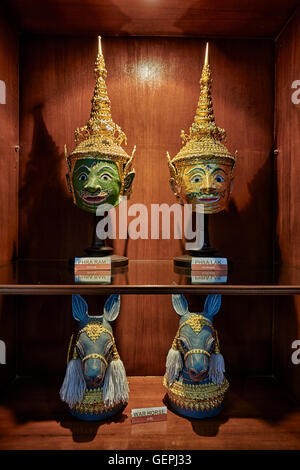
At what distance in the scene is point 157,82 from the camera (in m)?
1.04

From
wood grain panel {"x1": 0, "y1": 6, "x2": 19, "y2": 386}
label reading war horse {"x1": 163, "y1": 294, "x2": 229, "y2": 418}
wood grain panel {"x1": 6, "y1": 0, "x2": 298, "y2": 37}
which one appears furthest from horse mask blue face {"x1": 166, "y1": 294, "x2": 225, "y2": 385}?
wood grain panel {"x1": 6, "y1": 0, "x2": 298, "y2": 37}

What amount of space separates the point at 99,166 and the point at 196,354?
53cm

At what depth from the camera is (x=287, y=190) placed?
97 centimetres

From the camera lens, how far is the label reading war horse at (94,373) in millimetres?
786

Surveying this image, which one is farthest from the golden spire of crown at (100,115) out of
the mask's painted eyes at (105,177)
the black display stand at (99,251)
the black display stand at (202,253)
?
the black display stand at (202,253)

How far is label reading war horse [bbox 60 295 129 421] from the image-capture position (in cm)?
79

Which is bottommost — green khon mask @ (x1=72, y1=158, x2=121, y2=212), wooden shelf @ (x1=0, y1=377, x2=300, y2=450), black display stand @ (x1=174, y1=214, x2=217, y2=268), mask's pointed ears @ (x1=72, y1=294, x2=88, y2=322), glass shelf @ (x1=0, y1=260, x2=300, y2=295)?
wooden shelf @ (x1=0, y1=377, x2=300, y2=450)

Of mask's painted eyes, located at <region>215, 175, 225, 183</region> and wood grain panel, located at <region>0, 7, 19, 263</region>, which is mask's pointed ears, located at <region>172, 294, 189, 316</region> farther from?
wood grain panel, located at <region>0, 7, 19, 263</region>

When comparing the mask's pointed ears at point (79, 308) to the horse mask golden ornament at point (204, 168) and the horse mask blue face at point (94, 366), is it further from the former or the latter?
the horse mask golden ornament at point (204, 168)

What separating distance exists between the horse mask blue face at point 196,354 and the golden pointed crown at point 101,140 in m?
0.44

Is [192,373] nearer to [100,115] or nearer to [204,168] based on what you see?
[204,168]

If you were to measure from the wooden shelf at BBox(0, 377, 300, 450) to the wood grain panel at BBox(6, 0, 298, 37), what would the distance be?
1.09 metres

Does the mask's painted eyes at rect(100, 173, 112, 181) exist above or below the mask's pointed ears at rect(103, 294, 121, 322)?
above

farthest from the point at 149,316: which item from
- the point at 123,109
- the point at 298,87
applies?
the point at 298,87
